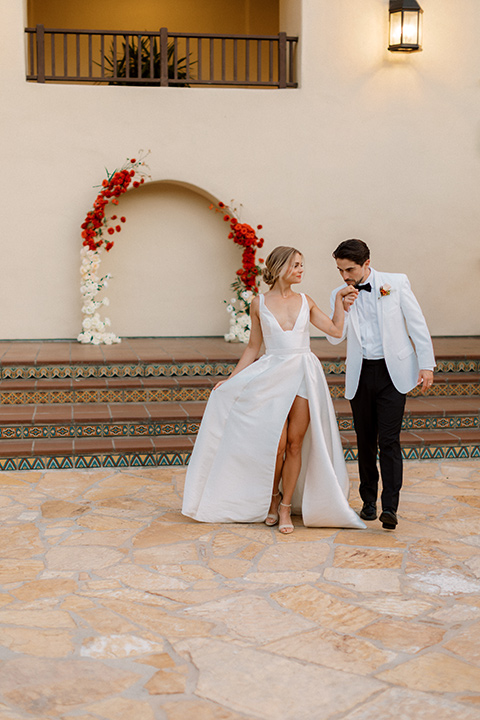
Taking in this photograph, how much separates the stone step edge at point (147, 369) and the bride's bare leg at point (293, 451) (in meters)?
3.27

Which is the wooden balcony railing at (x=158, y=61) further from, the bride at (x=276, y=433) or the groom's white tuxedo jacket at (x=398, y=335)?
the groom's white tuxedo jacket at (x=398, y=335)

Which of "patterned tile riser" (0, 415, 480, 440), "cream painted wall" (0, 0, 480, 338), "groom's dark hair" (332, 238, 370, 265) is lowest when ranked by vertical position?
"patterned tile riser" (0, 415, 480, 440)

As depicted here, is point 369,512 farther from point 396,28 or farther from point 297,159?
point 396,28

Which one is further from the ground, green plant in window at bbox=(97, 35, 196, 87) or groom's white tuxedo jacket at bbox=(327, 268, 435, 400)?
green plant in window at bbox=(97, 35, 196, 87)

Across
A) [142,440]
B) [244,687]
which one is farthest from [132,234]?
[244,687]

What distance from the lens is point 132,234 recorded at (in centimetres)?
978

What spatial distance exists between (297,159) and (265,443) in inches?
227

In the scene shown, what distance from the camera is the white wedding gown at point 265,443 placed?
15.9 ft

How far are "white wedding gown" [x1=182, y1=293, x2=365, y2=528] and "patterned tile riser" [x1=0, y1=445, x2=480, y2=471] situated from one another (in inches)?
62.2

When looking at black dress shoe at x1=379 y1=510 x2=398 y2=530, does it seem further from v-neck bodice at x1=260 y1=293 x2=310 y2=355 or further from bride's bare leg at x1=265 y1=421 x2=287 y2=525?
v-neck bodice at x1=260 y1=293 x2=310 y2=355

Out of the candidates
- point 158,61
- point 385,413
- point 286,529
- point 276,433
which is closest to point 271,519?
point 286,529

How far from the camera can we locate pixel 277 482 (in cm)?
498

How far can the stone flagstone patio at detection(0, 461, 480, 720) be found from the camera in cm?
294

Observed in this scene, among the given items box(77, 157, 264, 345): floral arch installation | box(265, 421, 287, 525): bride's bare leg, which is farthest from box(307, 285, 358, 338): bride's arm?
box(77, 157, 264, 345): floral arch installation
